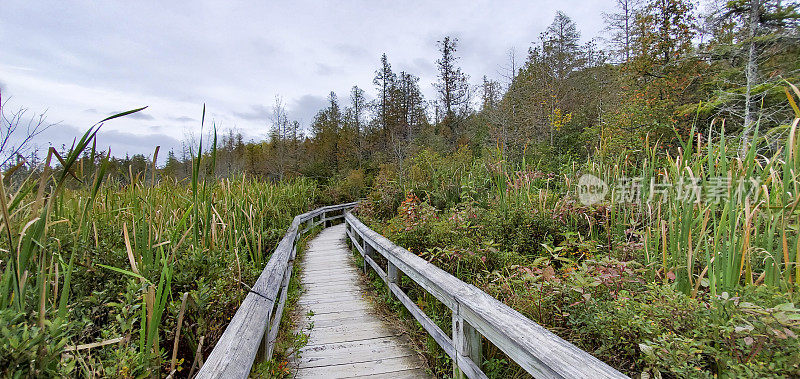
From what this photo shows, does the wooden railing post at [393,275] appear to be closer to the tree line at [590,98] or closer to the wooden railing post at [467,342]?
the wooden railing post at [467,342]

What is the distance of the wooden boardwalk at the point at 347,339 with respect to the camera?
7.51 ft

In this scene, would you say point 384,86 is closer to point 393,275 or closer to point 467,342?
point 393,275

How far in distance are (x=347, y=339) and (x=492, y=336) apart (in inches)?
→ 62.0

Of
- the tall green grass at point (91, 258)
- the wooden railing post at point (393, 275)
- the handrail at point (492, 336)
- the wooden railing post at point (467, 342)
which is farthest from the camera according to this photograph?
the wooden railing post at point (393, 275)

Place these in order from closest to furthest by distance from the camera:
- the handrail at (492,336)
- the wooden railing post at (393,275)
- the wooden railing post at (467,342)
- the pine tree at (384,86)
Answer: the handrail at (492,336) < the wooden railing post at (467,342) < the wooden railing post at (393,275) < the pine tree at (384,86)

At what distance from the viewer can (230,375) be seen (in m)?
1.21

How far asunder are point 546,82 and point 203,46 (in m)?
13.4

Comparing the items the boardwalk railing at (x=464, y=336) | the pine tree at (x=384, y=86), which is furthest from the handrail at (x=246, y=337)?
the pine tree at (x=384, y=86)

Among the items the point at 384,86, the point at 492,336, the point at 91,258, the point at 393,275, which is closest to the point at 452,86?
the point at 384,86

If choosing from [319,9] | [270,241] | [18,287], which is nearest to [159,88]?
[18,287]

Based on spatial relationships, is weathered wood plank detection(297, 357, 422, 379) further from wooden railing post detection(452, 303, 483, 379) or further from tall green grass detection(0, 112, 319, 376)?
tall green grass detection(0, 112, 319, 376)

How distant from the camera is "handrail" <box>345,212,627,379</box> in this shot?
1137 mm

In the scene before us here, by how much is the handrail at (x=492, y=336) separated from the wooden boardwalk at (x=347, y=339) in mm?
320

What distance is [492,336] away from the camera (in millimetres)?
1596
